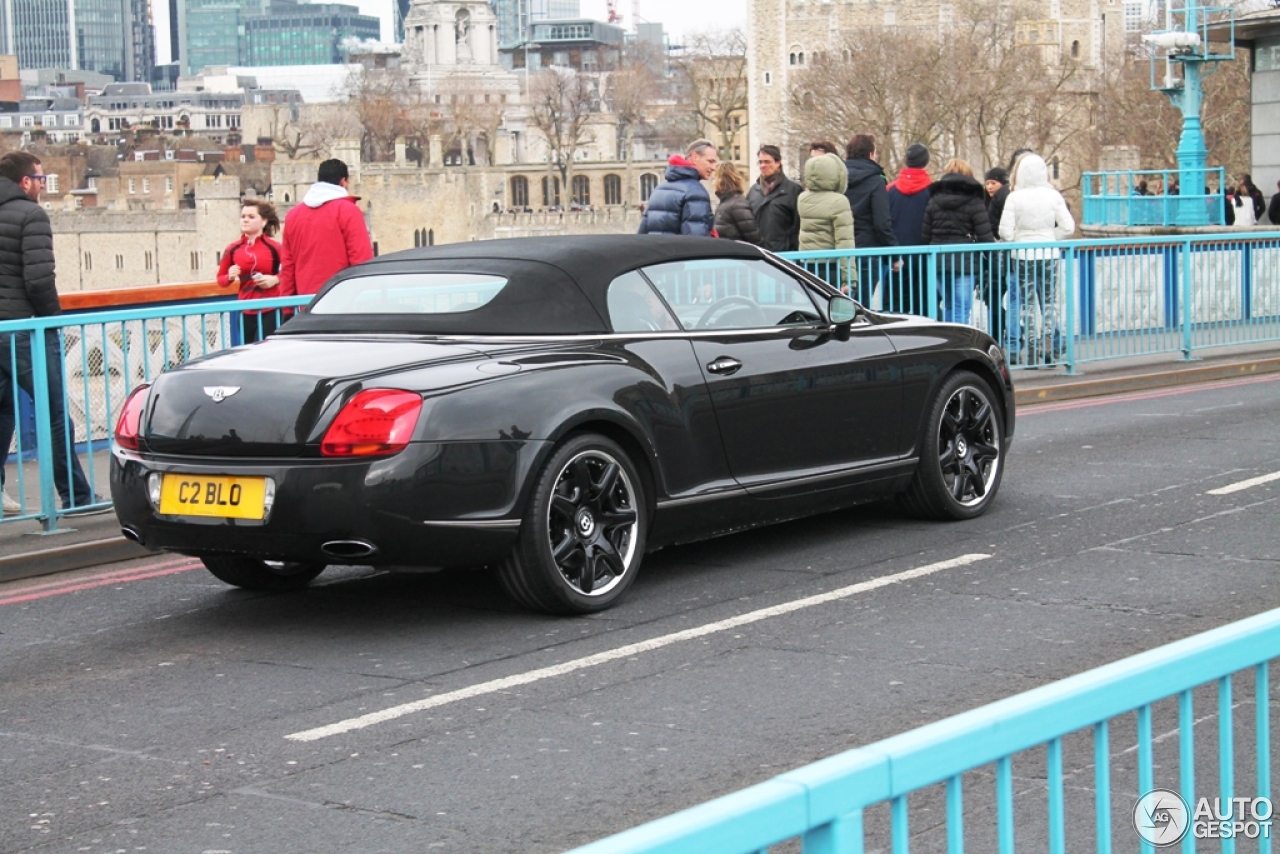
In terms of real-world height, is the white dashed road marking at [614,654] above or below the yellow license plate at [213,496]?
below

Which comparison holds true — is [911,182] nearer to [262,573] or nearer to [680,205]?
[680,205]

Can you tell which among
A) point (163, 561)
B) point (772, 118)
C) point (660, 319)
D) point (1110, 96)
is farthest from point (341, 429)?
point (772, 118)

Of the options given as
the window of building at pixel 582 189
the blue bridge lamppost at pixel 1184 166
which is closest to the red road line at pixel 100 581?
the blue bridge lamppost at pixel 1184 166

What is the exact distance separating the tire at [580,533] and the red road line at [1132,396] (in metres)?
7.65

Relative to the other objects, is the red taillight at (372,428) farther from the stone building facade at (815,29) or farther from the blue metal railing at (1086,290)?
the stone building facade at (815,29)

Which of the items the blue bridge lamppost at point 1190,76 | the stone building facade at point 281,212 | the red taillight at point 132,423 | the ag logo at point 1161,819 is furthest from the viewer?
the stone building facade at point 281,212

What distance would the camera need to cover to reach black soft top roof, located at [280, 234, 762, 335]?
7773 mm

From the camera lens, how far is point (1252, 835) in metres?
3.15

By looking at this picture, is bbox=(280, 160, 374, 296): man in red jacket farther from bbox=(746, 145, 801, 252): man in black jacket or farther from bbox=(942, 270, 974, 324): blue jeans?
bbox=(942, 270, 974, 324): blue jeans

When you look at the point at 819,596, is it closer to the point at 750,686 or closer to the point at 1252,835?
the point at 750,686

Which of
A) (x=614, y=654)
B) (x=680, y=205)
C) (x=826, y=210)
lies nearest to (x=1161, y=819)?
(x=614, y=654)

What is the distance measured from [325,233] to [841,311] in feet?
15.9

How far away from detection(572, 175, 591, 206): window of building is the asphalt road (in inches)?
6685

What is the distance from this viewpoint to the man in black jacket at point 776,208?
16.2 meters
